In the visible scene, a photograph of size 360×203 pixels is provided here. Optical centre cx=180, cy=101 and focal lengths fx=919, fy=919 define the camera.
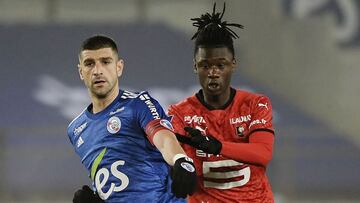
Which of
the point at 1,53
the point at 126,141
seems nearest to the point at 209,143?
the point at 126,141

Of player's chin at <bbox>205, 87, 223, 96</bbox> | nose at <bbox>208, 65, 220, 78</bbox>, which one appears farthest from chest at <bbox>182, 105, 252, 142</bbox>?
nose at <bbox>208, 65, 220, 78</bbox>

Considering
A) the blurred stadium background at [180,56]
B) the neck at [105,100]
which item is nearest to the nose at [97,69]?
the neck at [105,100]

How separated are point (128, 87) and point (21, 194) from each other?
210 cm

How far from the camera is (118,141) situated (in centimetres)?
384

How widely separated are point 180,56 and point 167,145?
292 inches

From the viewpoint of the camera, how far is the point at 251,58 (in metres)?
10.8

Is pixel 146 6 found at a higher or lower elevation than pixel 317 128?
higher

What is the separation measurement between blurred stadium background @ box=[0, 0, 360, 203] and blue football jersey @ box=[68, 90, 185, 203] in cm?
588

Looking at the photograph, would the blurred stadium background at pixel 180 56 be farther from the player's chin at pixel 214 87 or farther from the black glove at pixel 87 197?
the black glove at pixel 87 197

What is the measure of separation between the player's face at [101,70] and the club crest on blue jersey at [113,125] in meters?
0.13

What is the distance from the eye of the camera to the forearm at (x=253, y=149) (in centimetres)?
409

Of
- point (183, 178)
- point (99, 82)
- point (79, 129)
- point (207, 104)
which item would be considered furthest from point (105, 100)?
point (183, 178)

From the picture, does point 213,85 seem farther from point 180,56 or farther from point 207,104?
point 180,56

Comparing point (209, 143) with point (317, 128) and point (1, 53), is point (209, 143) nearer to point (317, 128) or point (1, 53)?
point (317, 128)
